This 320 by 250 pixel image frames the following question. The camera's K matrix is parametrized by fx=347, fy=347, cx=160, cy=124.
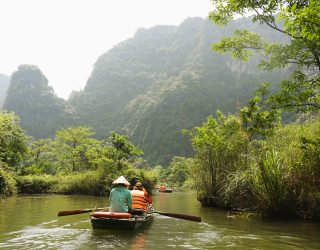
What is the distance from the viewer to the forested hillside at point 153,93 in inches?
4259

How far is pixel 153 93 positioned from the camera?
133375mm

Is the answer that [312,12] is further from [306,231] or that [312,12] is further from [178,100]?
[178,100]

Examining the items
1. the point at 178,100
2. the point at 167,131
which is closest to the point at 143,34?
the point at 178,100

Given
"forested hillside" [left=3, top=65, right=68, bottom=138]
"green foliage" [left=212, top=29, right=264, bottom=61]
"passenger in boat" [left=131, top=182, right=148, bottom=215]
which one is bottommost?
"passenger in boat" [left=131, top=182, right=148, bottom=215]

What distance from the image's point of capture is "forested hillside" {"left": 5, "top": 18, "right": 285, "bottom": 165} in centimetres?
10819

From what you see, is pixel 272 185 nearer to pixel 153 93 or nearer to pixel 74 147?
pixel 74 147

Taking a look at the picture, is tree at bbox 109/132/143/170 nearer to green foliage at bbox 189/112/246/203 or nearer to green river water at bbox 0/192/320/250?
green foliage at bbox 189/112/246/203

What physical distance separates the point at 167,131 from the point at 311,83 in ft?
303

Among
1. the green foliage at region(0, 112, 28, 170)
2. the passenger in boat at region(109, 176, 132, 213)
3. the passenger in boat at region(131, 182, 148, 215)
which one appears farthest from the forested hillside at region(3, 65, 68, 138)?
the passenger in boat at region(109, 176, 132, 213)

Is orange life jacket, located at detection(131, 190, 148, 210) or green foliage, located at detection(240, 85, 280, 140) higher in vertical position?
green foliage, located at detection(240, 85, 280, 140)

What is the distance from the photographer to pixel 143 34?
197625 mm

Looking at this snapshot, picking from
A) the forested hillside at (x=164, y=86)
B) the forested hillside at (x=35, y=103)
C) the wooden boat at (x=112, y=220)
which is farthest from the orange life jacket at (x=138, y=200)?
the forested hillside at (x=35, y=103)

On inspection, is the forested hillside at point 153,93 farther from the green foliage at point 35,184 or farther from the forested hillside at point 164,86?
the green foliage at point 35,184

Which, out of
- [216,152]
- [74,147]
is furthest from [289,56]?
[74,147]
